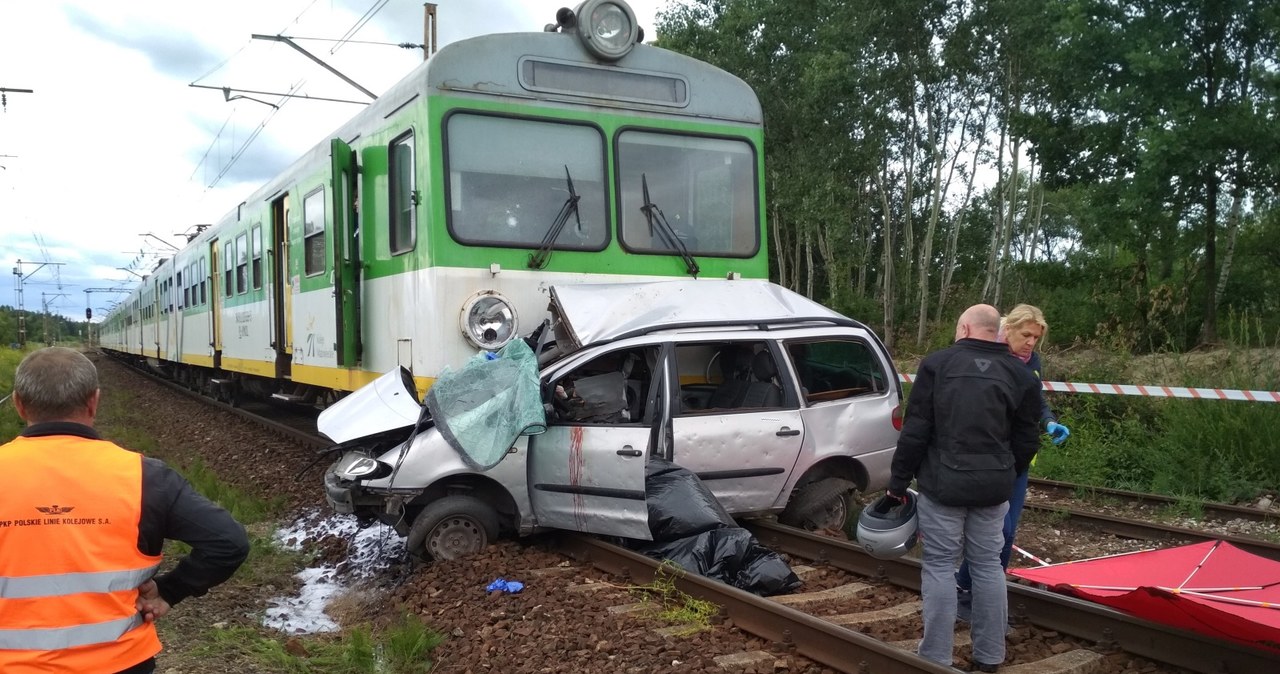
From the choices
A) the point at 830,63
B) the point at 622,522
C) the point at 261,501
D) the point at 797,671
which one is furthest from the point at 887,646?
the point at 830,63

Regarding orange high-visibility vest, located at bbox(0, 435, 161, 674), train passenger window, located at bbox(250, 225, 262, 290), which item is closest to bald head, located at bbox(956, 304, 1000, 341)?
orange high-visibility vest, located at bbox(0, 435, 161, 674)

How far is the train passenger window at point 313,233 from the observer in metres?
9.19

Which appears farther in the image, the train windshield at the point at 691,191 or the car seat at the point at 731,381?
the train windshield at the point at 691,191

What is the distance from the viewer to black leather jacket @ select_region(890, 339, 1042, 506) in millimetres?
4180

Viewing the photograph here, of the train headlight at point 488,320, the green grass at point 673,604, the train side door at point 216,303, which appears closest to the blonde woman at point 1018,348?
the green grass at point 673,604

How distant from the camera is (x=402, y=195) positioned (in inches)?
293

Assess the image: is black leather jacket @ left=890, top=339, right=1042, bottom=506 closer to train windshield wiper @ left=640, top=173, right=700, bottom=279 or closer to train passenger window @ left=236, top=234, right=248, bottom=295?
train windshield wiper @ left=640, top=173, right=700, bottom=279

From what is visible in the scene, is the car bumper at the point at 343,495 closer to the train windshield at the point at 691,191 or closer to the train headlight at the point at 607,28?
the train windshield at the point at 691,191

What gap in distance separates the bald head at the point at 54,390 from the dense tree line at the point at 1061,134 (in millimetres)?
10307

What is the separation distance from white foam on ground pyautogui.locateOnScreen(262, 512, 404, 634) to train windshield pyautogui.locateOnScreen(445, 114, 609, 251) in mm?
2282

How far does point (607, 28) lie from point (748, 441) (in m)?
3.29

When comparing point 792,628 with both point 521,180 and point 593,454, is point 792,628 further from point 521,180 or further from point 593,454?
point 521,180

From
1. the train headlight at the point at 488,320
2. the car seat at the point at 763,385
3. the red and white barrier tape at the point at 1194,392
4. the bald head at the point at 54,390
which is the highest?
the train headlight at the point at 488,320

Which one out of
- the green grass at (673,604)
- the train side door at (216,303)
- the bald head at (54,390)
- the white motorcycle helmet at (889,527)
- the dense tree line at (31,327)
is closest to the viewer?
the bald head at (54,390)
